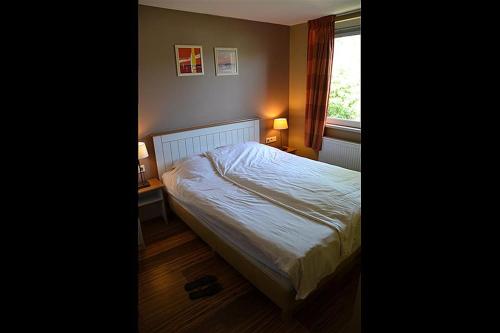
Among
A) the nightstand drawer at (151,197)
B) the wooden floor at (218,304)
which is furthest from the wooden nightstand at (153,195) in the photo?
the wooden floor at (218,304)

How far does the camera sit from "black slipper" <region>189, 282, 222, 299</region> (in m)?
2.05

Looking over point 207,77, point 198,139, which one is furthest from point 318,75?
point 198,139

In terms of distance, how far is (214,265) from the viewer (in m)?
2.40

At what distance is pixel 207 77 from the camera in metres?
3.32

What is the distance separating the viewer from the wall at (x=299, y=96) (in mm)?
3736

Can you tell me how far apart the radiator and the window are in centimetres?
27

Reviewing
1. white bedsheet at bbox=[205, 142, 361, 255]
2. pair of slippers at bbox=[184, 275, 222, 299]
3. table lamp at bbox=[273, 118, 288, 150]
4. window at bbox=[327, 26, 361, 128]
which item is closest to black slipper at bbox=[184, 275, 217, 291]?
pair of slippers at bbox=[184, 275, 222, 299]

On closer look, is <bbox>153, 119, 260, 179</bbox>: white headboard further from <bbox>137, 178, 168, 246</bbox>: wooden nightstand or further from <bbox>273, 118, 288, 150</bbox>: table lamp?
<bbox>273, 118, 288, 150</bbox>: table lamp

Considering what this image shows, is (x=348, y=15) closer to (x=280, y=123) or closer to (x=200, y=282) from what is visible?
(x=280, y=123)

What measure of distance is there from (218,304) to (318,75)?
303cm

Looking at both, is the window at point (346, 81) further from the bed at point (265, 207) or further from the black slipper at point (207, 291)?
the black slipper at point (207, 291)

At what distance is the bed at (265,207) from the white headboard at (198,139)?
0.01m
